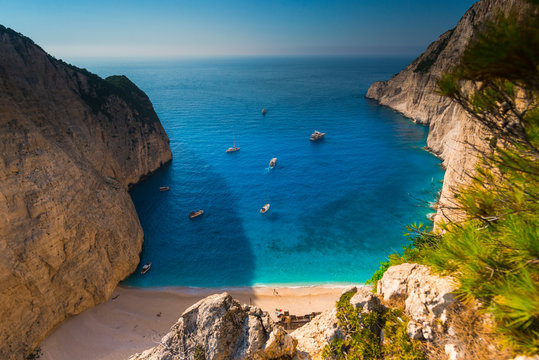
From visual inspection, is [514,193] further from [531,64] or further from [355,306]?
[355,306]

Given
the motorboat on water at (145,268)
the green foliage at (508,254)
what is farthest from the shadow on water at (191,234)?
the green foliage at (508,254)

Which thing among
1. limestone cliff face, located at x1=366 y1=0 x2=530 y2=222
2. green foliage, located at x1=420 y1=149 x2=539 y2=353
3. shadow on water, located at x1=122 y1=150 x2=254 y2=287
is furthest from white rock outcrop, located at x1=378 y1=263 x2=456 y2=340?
shadow on water, located at x1=122 y1=150 x2=254 y2=287

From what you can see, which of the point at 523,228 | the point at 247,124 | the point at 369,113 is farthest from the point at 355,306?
the point at 369,113

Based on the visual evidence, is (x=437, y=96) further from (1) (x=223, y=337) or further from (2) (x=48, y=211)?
(2) (x=48, y=211)

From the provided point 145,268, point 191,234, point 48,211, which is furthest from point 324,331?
point 191,234

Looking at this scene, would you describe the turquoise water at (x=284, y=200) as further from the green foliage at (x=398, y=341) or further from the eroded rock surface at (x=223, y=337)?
the eroded rock surface at (x=223, y=337)

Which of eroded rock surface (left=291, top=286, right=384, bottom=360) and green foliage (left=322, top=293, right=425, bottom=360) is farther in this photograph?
eroded rock surface (left=291, top=286, right=384, bottom=360)

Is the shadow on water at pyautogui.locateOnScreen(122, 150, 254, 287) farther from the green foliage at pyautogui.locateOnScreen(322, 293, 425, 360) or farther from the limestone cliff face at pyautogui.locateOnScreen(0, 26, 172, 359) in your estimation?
the green foliage at pyautogui.locateOnScreen(322, 293, 425, 360)
